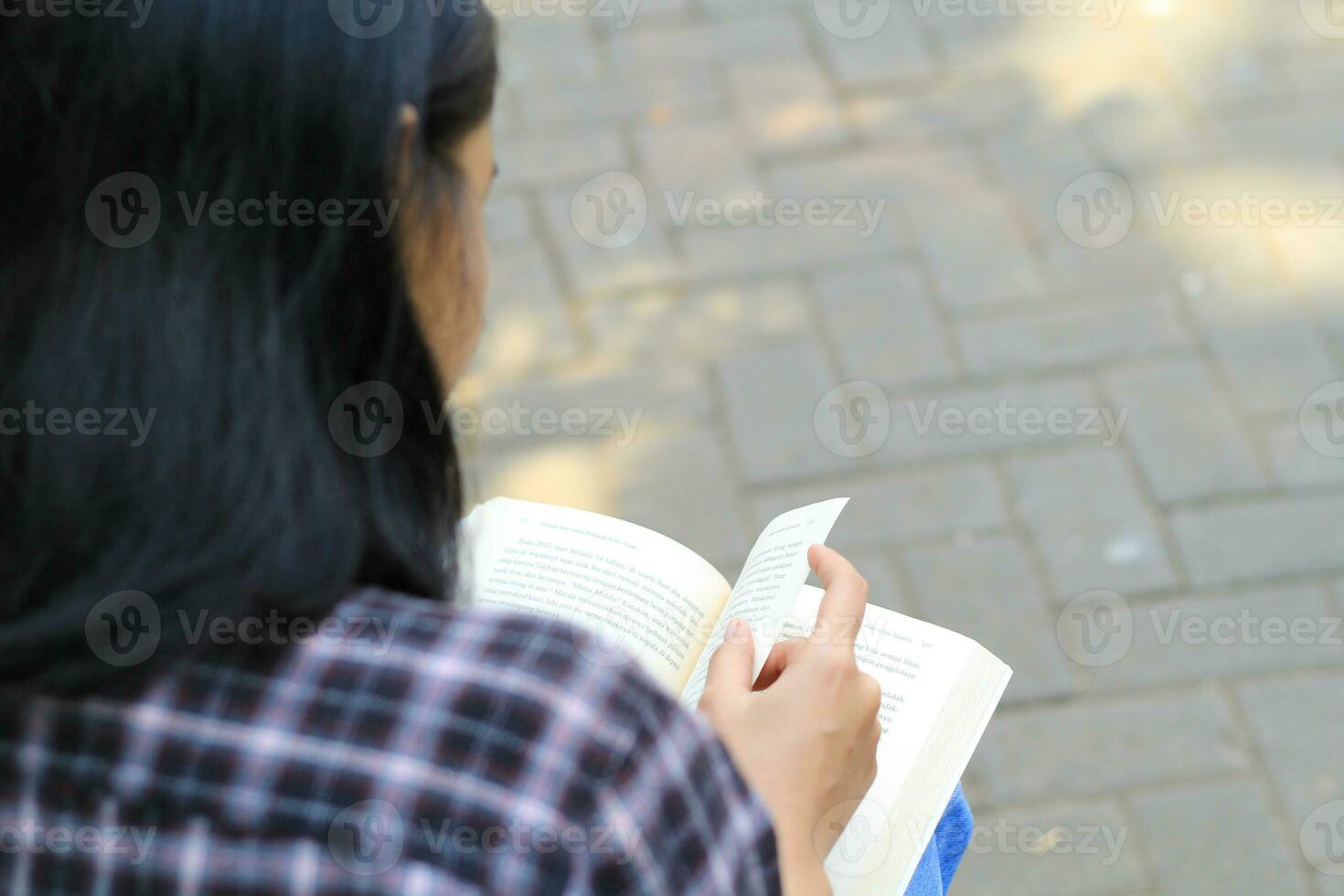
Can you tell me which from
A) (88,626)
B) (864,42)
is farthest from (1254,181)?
(88,626)

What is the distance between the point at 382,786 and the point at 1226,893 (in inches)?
51.5

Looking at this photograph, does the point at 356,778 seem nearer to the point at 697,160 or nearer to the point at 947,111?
the point at 697,160

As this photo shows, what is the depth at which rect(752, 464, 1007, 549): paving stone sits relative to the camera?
6.73 ft

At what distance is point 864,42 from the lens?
2.80 meters

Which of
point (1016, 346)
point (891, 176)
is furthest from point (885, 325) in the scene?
point (891, 176)

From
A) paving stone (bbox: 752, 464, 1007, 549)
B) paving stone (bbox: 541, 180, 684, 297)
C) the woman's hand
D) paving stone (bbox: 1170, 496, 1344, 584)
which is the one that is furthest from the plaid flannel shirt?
paving stone (bbox: 541, 180, 684, 297)

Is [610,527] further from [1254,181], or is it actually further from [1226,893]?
[1254,181]

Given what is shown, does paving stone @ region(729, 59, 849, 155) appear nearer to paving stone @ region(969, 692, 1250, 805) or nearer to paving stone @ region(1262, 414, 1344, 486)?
paving stone @ region(1262, 414, 1344, 486)

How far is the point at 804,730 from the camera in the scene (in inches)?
37.7

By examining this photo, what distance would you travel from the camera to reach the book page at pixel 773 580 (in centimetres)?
105

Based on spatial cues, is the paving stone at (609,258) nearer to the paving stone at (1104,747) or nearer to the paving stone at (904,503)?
the paving stone at (904,503)

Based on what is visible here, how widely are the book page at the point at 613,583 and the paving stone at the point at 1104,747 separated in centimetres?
80

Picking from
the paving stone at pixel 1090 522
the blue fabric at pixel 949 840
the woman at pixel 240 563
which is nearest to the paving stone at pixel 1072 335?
the paving stone at pixel 1090 522

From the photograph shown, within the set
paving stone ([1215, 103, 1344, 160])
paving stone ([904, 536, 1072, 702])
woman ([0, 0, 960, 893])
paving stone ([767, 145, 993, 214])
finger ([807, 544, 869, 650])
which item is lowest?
paving stone ([904, 536, 1072, 702])
